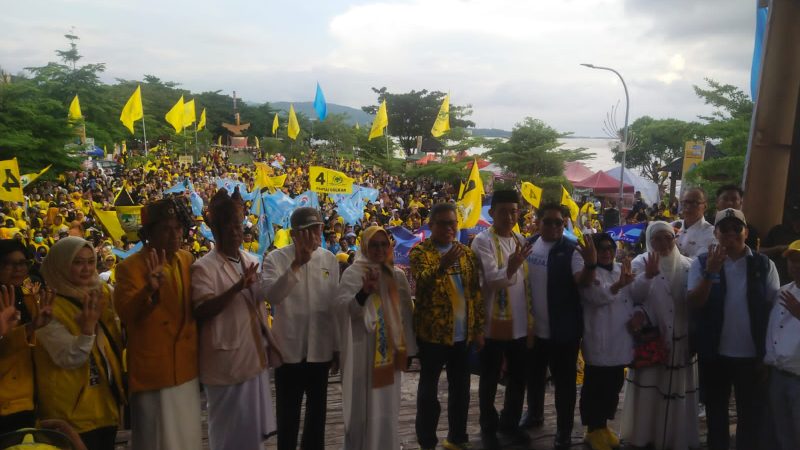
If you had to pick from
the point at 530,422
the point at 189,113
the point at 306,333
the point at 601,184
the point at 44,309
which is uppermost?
the point at 189,113

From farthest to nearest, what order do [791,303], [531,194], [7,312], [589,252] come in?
[531,194] → [589,252] → [791,303] → [7,312]

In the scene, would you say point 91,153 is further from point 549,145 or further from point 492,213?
point 492,213

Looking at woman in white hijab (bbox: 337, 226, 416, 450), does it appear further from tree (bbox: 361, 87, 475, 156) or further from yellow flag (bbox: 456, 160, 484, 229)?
tree (bbox: 361, 87, 475, 156)

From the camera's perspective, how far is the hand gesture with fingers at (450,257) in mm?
3383

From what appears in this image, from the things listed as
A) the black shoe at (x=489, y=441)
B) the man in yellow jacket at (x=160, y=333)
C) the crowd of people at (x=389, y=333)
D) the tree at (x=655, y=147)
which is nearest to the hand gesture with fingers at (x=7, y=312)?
the crowd of people at (x=389, y=333)

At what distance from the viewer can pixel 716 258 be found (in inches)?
136

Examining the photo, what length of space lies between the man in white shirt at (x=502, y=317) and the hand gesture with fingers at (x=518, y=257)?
123mm

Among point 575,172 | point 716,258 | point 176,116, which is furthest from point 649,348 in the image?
point 176,116

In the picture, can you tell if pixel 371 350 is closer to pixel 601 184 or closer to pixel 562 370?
pixel 562 370

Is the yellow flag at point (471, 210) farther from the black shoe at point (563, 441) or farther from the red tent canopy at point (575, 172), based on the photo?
the red tent canopy at point (575, 172)

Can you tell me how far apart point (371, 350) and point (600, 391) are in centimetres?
160

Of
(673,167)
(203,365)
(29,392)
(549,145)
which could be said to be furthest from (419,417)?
(673,167)

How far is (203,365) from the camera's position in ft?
10.2

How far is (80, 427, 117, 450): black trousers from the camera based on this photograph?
111 inches
